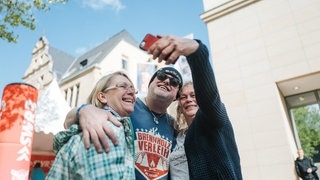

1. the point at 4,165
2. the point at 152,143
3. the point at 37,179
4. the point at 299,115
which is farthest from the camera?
the point at 299,115

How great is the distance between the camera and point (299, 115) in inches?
622

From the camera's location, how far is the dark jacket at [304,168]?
7023mm

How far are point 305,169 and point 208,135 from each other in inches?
280

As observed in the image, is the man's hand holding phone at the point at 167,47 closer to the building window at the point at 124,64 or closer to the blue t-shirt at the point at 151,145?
the blue t-shirt at the point at 151,145

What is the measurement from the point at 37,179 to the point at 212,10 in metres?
9.49

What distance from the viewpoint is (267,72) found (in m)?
8.92

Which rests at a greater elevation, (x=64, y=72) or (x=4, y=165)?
(x=64, y=72)

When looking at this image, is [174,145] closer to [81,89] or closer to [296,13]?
[296,13]

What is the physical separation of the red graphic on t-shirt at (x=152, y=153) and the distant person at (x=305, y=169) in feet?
22.6

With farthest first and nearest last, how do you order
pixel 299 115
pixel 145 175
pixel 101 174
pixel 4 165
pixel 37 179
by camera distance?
pixel 299 115 < pixel 37 179 < pixel 4 165 < pixel 145 175 < pixel 101 174

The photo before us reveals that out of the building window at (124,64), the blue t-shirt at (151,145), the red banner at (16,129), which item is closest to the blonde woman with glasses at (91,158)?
the blue t-shirt at (151,145)

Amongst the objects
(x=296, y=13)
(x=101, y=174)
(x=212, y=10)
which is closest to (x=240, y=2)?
(x=212, y=10)

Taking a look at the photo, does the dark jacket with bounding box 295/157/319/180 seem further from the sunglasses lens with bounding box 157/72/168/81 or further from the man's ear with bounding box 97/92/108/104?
the man's ear with bounding box 97/92/108/104

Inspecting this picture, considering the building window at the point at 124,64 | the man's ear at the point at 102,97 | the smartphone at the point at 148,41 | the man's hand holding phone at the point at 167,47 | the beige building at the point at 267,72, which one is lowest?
the man's ear at the point at 102,97
